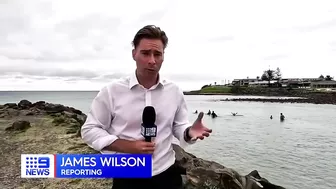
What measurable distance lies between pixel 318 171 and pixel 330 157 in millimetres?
3711

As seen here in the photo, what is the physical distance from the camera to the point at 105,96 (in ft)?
7.25

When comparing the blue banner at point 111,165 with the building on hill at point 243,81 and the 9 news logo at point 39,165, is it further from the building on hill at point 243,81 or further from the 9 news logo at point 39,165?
the building on hill at point 243,81

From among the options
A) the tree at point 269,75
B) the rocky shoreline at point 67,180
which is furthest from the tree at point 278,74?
the rocky shoreline at point 67,180

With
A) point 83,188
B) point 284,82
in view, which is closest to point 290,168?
point 83,188

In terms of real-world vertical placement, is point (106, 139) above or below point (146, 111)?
below

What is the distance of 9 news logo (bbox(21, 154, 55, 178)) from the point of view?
3.07 meters

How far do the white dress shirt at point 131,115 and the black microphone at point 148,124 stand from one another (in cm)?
11

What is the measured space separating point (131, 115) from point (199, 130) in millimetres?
496

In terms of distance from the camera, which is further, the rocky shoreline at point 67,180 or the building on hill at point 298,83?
the building on hill at point 298,83

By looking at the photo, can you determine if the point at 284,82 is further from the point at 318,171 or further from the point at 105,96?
the point at 105,96

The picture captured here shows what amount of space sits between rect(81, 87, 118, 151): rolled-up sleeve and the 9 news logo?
1.04 metres

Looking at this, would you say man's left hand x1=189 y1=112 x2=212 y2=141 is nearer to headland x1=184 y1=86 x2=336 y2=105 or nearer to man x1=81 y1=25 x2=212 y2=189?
man x1=81 y1=25 x2=212 y2=189

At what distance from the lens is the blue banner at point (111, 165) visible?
215 centimetres

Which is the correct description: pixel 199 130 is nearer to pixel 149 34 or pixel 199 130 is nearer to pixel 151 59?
pixel 151 59
